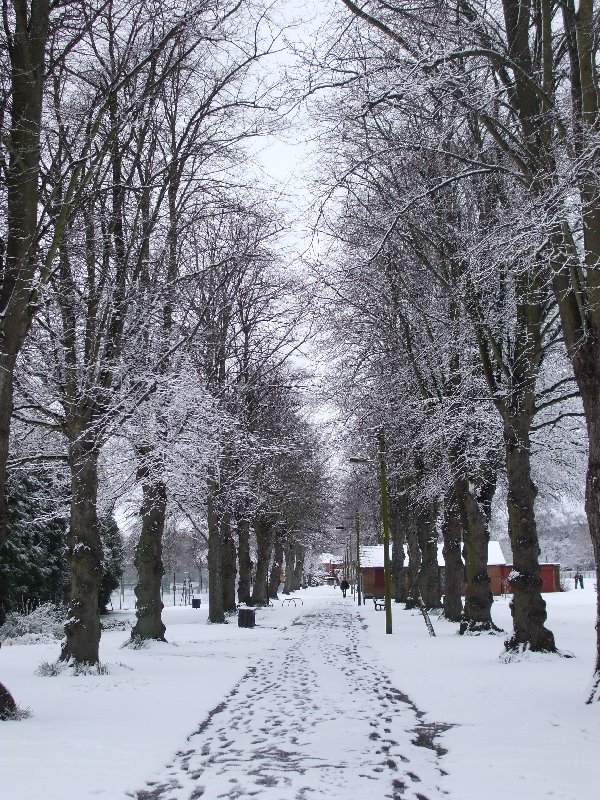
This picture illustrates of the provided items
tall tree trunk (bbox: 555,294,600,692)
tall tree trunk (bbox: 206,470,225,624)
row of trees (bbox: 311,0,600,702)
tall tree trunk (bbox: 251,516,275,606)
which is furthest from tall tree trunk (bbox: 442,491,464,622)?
tall tree trunk (bbox: 251,516,275,606)

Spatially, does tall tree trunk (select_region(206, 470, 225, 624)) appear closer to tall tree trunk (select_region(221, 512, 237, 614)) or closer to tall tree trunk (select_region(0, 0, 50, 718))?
tall tree trunk (select_region(221, 512, 237, 614))

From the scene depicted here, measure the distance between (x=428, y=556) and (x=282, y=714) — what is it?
863 inches

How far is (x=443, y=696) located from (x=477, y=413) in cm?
840

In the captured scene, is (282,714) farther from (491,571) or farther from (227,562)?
(491,571)

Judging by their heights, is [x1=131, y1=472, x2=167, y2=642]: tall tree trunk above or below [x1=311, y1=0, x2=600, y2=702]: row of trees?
below

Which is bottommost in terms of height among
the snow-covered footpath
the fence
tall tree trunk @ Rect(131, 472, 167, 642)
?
the fence

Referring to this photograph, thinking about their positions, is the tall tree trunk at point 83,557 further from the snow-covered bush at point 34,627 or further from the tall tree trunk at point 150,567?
the snow-covered bush at point 34,627

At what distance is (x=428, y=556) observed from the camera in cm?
3036

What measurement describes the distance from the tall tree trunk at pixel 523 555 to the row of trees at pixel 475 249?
0.11 ft

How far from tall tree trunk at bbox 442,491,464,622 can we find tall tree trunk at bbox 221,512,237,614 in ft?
29.9

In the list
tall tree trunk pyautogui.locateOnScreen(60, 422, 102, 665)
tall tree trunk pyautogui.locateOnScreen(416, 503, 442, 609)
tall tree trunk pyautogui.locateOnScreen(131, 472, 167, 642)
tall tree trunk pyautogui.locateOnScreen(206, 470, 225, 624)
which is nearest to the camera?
tall tree trunk pyautogui.locateOnScreen(60, 422, 102, 665)

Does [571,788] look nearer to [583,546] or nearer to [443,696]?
[443,696]

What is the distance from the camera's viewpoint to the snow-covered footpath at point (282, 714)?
598cm

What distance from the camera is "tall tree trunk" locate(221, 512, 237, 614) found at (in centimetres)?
3031
